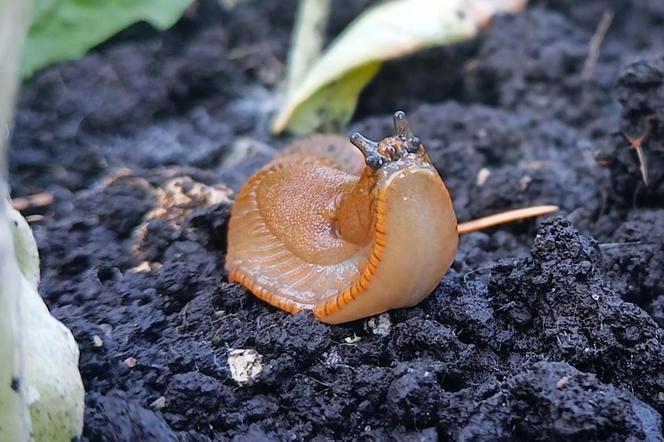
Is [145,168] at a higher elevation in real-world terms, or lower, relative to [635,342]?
lower

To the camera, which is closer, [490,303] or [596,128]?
[490,303]

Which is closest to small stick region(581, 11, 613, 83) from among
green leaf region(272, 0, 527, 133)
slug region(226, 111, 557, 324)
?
green leaf region(272, 0, 527, 133)

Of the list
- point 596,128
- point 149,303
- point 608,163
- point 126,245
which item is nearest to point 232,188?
point 126,245

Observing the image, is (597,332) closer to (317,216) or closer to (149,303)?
(317,216)

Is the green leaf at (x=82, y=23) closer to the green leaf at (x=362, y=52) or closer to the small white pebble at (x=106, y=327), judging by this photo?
the green leaf at (x=362, y=52)

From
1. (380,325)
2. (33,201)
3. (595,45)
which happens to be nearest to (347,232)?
(380,325)
